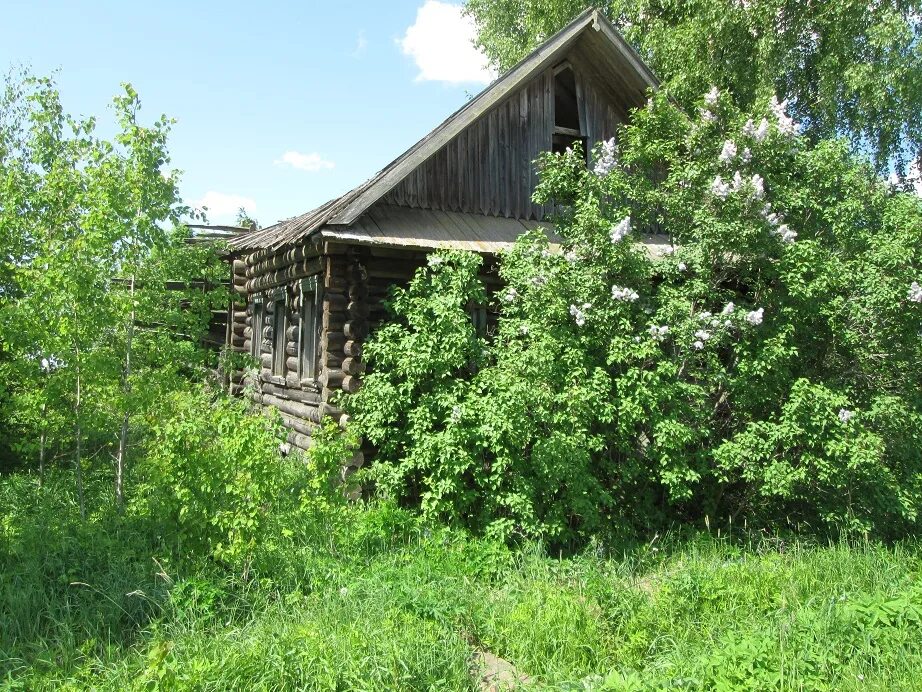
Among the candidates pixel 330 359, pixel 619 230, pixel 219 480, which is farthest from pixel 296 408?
pixel 619 230

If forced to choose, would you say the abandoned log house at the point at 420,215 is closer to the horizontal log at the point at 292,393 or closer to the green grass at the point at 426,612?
the horizontal log at the point at 292,393

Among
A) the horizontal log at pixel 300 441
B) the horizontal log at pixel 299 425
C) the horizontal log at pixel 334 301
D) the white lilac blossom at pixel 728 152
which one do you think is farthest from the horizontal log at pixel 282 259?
the white lilac blossom at pixel 728 152

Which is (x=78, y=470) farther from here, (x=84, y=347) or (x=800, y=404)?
(x=800, y=404)

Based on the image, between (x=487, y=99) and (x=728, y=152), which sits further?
(x=487, y=99)

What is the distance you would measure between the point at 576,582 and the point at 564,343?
241cm

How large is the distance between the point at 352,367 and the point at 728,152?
4786 millimetres

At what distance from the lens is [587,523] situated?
7.09 meters

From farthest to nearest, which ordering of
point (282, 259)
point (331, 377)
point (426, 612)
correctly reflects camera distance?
point (282, 259), point (331, 377), point (426, 612)

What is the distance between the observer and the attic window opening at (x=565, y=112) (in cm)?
1117

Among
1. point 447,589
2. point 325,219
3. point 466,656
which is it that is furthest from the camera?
point 325,219

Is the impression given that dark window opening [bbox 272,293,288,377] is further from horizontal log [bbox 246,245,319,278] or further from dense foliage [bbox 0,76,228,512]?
dense foliage [bbox 0,76,228,512]

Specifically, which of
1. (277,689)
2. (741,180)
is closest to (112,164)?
(277,689)

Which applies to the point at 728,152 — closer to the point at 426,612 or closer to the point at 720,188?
the point at 720,188

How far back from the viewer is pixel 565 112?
38.8 ft
